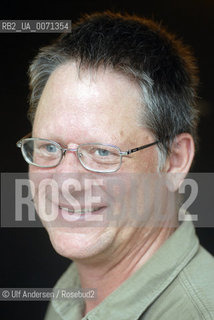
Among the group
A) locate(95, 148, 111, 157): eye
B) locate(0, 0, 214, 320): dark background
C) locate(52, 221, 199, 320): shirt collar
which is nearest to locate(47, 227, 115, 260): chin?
locate(52, 221, 199, 320): shirt collar

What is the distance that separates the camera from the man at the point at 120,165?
5.10 ft

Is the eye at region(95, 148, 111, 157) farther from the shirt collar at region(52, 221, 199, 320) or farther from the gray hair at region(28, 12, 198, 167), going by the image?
the shirt collar at region(52, 221, 199, 320)

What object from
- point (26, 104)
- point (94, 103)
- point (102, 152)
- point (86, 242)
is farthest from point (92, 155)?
point (26, 104)

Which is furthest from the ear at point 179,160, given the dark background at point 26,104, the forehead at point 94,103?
the dark background at point 26,104

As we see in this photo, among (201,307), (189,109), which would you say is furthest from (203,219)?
(201,307)

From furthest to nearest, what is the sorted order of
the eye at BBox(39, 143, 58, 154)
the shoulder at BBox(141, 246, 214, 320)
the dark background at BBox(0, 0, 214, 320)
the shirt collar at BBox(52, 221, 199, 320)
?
the dark background at BBox(0, 0, 214, 320), the eye at BBox(39, 143, 58, 154), the shirt collar at BBox(52, 221, 199, 320), the shoulder at BBox(141, 246, 214, 320)

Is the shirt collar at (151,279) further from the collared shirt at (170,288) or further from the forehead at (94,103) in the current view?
the forehead at (94,103)

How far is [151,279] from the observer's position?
1.57 metres

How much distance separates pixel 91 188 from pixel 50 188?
6.2 inches

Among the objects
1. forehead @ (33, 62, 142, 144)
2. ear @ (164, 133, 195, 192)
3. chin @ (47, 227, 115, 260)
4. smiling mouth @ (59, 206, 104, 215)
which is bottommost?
chin @ (47, 227, 115, 260)

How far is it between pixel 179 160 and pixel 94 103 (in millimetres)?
395

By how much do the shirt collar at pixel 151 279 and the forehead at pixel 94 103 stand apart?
41cm

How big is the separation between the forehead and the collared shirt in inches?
16.8

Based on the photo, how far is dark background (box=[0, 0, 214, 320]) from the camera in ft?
10.1
